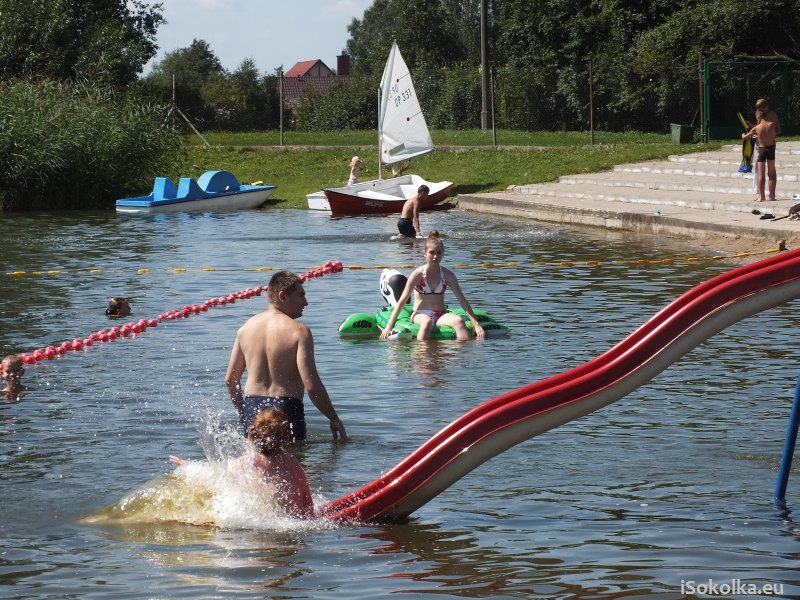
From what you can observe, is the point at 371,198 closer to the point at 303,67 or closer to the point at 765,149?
the point at 765,149

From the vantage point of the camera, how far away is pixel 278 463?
8195mm

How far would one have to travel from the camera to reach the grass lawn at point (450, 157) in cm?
3694

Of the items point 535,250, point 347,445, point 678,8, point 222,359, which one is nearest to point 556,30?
point 678,8

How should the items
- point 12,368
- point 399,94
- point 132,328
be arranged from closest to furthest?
point 12,368
point 132,328
point 399,94

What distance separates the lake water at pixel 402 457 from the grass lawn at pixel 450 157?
58.1ft

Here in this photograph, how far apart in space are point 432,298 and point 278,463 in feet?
23.9

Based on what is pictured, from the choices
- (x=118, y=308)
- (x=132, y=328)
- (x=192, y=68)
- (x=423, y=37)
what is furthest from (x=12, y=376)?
(x=192, y=68)

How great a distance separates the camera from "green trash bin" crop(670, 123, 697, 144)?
128 feet

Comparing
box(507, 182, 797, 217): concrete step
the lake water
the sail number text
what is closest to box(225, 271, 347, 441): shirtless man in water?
the lake water

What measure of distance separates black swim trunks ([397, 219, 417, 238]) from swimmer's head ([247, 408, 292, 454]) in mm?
18627

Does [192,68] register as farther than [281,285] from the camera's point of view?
Yes

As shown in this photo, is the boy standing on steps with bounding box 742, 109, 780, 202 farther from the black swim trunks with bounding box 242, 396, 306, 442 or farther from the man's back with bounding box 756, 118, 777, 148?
the black swim trunks with bounding box 242, 396, 306, 442

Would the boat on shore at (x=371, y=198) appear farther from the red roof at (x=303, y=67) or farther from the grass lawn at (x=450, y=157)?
the red roof at (x=303, y=67)

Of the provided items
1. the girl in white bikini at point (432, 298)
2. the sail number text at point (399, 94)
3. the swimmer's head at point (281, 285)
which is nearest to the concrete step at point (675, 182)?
the sail number text at point (399, 94)
